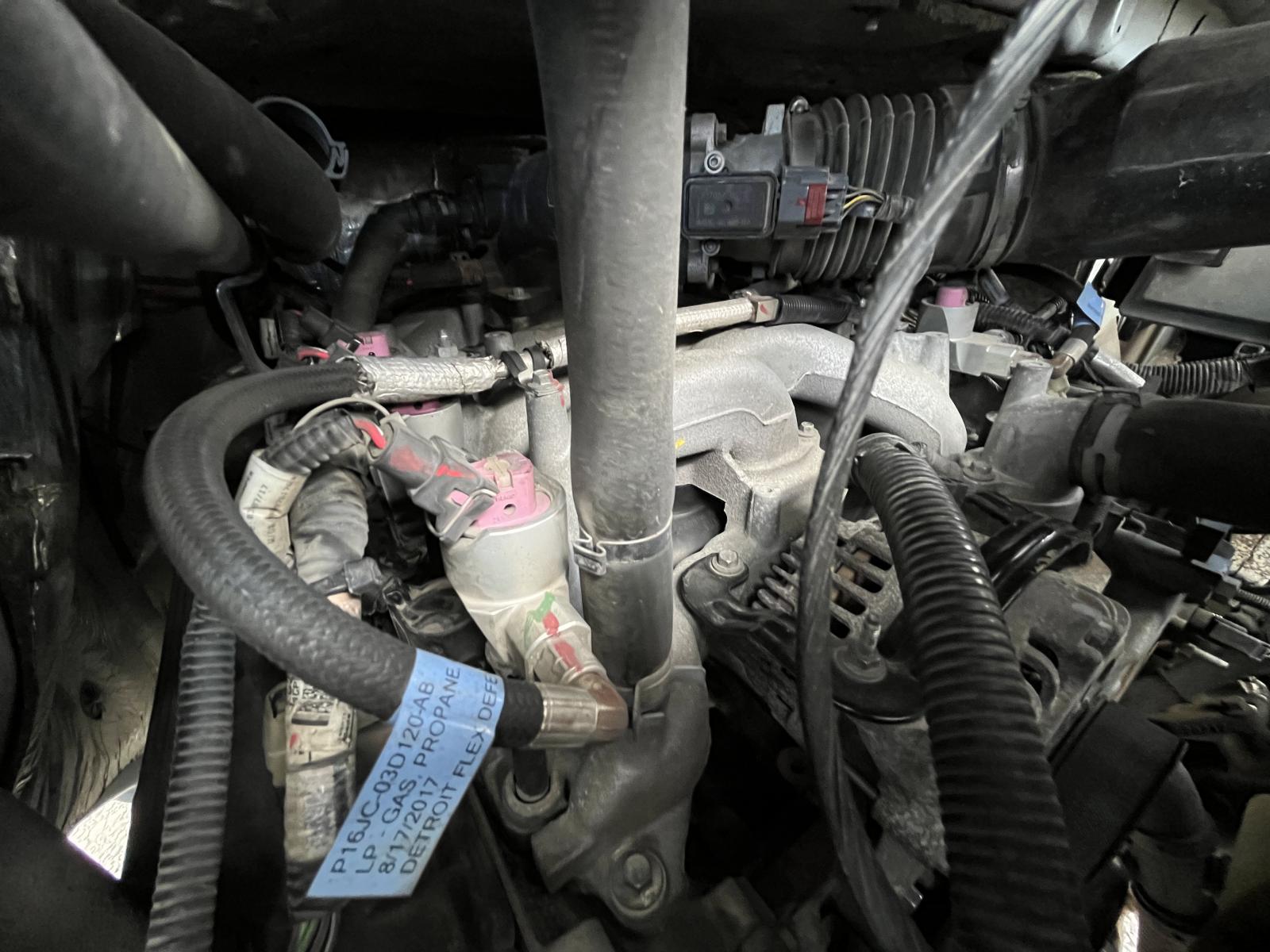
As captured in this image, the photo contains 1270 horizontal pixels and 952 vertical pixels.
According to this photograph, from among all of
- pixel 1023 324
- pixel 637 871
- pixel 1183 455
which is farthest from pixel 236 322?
pixel 1023 324

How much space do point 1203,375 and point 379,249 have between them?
5.93ft

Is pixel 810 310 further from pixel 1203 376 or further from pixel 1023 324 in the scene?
pixel 1203 376

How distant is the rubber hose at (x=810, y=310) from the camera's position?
1.04 m

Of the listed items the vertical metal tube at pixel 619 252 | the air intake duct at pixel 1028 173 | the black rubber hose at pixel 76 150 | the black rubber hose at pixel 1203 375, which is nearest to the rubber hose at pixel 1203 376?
the black rubber hose at pixel 1203 375

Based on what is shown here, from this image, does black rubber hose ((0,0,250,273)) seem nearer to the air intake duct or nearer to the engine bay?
the engine bay

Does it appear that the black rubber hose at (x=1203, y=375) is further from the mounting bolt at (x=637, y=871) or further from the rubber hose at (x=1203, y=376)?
the mounting bolt at (x=637, y=871)

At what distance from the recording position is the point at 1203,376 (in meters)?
1.40

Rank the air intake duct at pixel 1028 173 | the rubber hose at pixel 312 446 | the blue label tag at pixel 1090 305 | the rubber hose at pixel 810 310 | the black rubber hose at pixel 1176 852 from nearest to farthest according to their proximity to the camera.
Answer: the rubber hose at pixel 312 446 → the black rubber hose at pixel 1176 852 → the air intake duct at pixel 1028 173 → the rubber hose at pixel 810 310 → the blue label tag at pixel 1090 305

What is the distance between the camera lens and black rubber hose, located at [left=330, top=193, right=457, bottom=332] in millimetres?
869

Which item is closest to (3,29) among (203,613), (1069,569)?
(203,613)

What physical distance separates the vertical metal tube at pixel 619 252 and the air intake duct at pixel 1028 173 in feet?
1.80

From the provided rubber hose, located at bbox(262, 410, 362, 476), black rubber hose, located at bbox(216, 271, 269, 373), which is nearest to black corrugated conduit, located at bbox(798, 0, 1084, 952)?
rubber hose, located at bbox(262, 410, 362, 476)

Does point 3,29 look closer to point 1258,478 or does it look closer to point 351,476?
point 351,476

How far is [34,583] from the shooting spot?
1.80 feet
